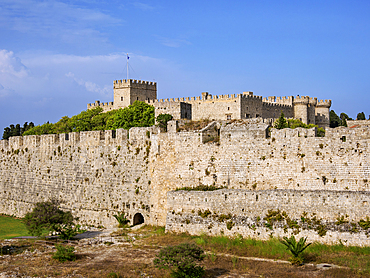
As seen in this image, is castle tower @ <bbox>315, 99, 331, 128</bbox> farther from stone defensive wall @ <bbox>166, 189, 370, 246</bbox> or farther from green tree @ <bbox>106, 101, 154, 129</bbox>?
stone defensive wall @ <bbox>166, 189, 370, 246</bbox>

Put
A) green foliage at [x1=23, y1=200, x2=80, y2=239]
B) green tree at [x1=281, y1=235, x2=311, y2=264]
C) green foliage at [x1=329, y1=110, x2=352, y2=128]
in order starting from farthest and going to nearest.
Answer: green foliage at [x1=329, y1=110, x2=352, y2=128]
green foliage at [x1=23, y1=200, x2=80, y2=239]
green tree at [x1=281, y1=235, x2=311, y2=264]

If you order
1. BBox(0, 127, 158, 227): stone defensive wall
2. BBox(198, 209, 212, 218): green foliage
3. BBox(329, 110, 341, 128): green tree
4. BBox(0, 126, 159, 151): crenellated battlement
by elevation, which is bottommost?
BBox(198, 209, 212, 218): green foliage

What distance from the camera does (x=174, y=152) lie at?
1013 inches

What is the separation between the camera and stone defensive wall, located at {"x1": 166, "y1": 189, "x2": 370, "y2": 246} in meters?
18.5

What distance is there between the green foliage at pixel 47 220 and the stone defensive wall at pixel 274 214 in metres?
5.22

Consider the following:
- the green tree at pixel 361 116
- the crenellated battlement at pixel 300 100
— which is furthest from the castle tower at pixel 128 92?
the green tree at pixel 361 116

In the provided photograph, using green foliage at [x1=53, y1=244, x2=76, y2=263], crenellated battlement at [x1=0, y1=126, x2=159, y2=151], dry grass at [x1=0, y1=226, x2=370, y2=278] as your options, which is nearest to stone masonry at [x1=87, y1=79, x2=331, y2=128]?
crenellated battlement at [x1=0, y1=126, x2=159, y2=151]

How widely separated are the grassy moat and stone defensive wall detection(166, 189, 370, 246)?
491mm

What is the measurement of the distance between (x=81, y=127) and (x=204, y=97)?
55.7ft

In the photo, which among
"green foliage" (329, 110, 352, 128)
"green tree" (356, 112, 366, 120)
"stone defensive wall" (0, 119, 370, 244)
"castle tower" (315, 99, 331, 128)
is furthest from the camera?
"green foliage" (329, 110, 352, 128)

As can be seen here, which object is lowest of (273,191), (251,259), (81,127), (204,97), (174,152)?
(251,259)

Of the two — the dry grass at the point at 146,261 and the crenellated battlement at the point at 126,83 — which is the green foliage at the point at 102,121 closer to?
the crenellated battlement at the point at 126,83

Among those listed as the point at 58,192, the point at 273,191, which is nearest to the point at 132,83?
the point at 58,192

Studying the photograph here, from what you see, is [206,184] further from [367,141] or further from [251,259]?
[367,141]
